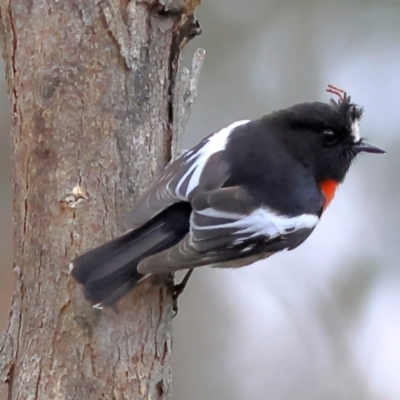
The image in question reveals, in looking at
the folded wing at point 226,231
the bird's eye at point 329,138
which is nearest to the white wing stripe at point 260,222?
the folded wing at point 226,231

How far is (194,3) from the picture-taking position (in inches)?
91.4

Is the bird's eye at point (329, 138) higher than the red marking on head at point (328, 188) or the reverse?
higher

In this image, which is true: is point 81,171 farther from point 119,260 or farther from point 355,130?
point 355,130

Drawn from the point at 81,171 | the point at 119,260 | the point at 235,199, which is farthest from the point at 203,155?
the point at 119,260

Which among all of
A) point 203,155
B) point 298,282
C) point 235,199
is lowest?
point 298,282

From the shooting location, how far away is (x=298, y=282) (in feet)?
15.3

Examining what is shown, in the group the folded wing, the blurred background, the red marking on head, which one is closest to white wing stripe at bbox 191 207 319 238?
the folded wing

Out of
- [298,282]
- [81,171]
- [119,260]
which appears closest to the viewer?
[119,260]

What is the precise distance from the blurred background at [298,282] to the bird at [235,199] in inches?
84.5

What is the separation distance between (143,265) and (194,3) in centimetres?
88

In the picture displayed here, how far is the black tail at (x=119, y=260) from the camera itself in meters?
1.92

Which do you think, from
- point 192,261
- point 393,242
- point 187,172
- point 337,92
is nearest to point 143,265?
point 192,261

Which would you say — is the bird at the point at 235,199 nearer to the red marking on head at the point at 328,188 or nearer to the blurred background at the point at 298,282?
the red marking on head at the point at 328,188

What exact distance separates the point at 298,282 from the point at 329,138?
7.49ft
